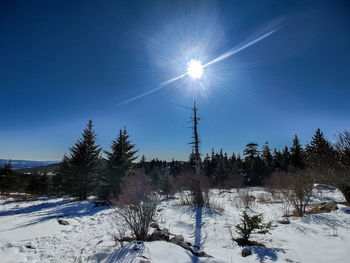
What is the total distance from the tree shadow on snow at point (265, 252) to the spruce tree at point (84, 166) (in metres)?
14.4

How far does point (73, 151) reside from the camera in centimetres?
1523

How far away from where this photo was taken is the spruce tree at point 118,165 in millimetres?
13359

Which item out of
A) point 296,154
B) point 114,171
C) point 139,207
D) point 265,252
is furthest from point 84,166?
point 296,154

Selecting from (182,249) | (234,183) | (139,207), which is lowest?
(234,183)

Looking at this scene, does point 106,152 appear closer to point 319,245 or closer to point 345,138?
point 319,245

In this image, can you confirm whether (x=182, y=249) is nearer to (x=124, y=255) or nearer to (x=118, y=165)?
(x=124, y=255)

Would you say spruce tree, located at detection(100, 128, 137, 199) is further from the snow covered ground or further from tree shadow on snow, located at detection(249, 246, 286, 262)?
tree shadow on snow, located at detection(249, 246, 286, 262)

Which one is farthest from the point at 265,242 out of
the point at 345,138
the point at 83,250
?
the point at 345,138

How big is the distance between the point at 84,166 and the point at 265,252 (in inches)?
614

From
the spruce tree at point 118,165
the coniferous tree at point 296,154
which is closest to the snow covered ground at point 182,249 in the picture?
the spruce tree at point 118,165

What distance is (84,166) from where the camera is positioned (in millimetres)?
14914

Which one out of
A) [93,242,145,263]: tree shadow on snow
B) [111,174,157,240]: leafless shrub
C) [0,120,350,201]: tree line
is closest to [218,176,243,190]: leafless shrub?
[0,120,350,201]: tree line

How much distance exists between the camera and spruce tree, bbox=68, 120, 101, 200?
1448 centimetres

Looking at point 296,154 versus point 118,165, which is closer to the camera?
point 118,165
